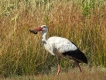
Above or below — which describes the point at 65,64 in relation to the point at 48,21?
below

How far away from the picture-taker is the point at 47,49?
36.5ft

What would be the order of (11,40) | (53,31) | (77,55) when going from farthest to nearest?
(53,31) → (11,40) → (77,55)

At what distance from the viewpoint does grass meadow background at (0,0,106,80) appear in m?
11.5

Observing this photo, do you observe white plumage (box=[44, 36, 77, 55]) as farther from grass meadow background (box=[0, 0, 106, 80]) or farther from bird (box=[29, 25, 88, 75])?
grass meadow background (box=[0, 0, 106, 80])

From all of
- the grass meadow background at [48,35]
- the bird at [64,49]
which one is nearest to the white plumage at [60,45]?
the bird at [64,49]

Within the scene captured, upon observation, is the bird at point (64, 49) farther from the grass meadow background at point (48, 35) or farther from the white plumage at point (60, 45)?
the grass meadow background at point (48, 35)

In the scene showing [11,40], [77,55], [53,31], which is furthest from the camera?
[53,31]

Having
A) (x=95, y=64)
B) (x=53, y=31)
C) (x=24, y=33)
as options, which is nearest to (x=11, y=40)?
(x=24, y=33)

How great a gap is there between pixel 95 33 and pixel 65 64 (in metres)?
1.09

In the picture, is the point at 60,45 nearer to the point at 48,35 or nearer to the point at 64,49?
the point at 64,49

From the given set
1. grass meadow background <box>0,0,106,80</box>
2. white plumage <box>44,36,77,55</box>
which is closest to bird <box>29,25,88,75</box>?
white plumage <box>44,36,77,55</box>

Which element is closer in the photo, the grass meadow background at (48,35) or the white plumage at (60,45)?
the white plumage at (60,45)

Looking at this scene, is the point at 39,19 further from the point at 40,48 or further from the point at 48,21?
the point at 40,48

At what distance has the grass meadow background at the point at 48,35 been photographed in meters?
11.5
